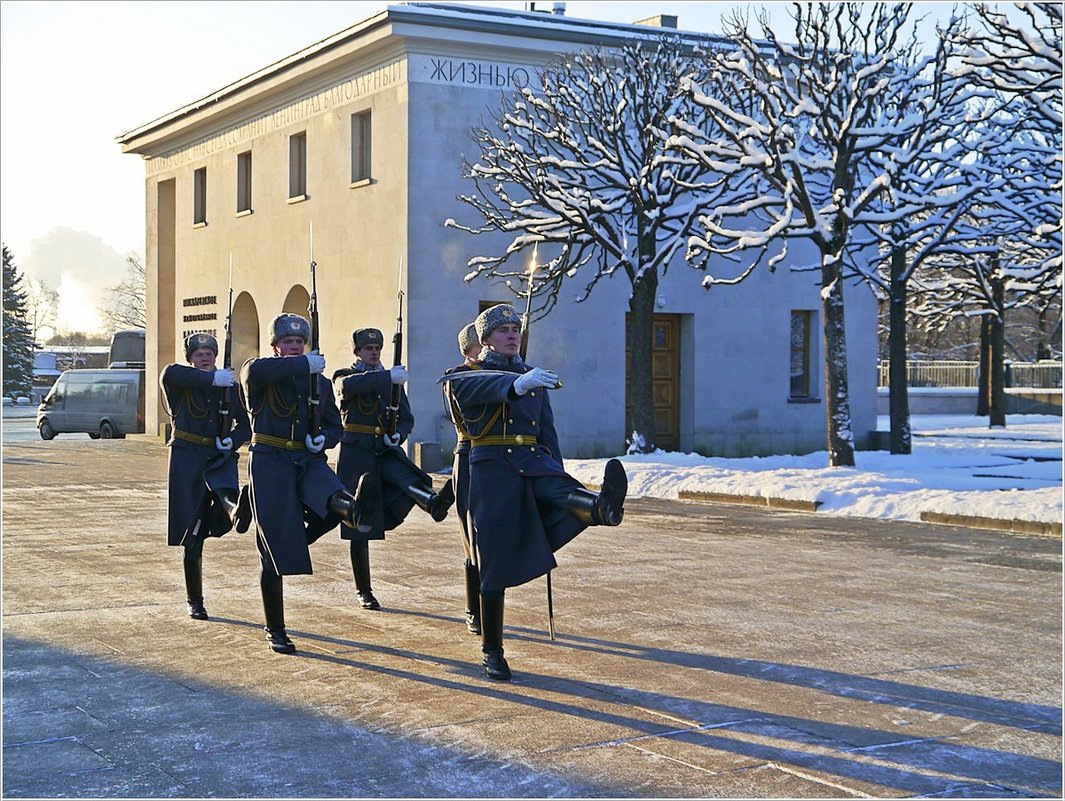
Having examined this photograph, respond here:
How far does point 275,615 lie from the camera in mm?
8852

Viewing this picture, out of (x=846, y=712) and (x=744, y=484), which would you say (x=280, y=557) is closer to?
(x=846, y=712)

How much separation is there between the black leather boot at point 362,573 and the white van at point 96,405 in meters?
31.3

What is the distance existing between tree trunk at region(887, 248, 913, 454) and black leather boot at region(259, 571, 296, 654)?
19.4 metres

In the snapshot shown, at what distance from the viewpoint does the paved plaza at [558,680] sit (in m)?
6.12

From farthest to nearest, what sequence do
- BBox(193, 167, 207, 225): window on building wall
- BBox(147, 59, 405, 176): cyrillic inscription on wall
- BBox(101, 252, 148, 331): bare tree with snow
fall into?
BBox(101, 252, 148, 331): bare tree with snow
BBox(193, 167, 207, 225): window on building wall
BBox(147, 59, 405, 176): cyrillic inscription on wall

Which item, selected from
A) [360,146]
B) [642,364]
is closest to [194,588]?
[642,364]

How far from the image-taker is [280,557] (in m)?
8.80

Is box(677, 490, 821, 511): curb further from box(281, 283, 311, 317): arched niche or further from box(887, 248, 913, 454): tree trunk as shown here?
box(281, 283, 311, 317): arched niche

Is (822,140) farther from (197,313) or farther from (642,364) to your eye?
(197,313)

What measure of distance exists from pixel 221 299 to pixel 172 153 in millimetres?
5033

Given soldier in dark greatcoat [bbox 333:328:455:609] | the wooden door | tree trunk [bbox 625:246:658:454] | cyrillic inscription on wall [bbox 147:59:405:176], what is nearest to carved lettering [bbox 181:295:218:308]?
cyrillic inscription on wall [bbox 147:59:405:176]

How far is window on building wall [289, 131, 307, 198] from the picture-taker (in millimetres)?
32250

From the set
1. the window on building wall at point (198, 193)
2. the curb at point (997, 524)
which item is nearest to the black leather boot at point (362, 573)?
the curb at point (997, 524)

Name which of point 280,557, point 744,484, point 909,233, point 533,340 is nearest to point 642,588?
point 280,557
